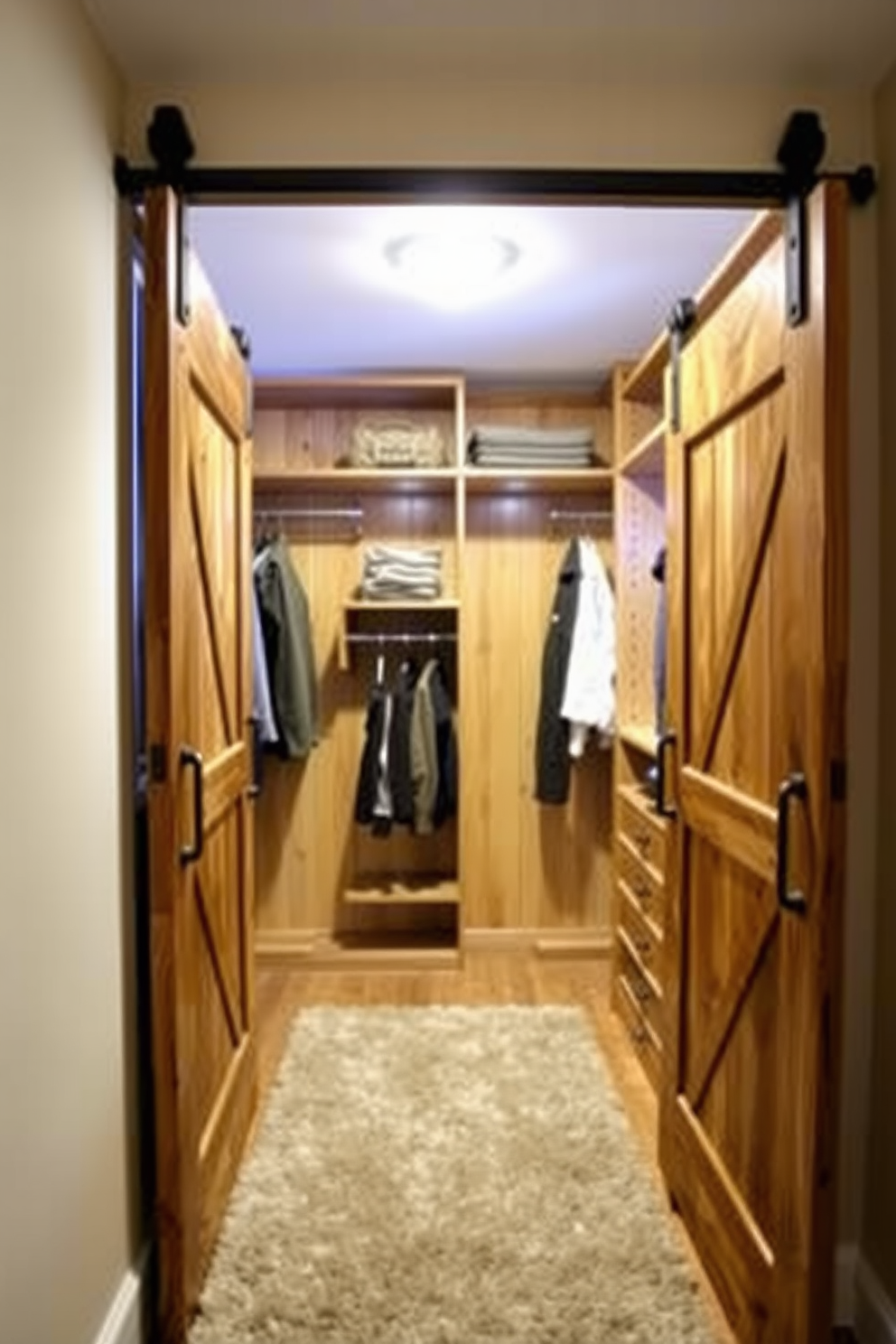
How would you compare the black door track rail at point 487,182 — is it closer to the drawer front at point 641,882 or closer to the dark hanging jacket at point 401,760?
the drawer front at point 641,882

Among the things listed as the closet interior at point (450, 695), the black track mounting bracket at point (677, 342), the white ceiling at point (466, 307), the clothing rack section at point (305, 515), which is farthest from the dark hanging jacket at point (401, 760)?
the black track mounting bracket at point (677, 342)

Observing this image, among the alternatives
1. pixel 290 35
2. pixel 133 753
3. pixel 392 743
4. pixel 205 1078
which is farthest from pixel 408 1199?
pixel 290 35

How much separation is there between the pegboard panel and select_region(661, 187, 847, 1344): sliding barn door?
1.12m

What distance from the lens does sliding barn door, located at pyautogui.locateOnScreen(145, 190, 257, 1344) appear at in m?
1.58

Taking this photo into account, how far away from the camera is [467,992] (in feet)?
11.0

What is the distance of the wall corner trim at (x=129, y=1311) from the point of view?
1.51 meters

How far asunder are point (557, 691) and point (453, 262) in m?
1.64

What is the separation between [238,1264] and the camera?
188 cm

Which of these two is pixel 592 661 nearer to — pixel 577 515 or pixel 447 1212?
pixel 577 515

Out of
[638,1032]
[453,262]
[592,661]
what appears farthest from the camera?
[592,661]

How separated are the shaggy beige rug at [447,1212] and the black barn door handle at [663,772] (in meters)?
0.87

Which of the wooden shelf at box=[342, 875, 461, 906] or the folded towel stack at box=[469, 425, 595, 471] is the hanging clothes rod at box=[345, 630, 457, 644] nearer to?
the folded towel stack at box=[469, 425, 595, 471]

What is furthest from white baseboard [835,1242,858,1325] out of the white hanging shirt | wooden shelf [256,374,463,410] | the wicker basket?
wooden shelf [256,374,463,410]

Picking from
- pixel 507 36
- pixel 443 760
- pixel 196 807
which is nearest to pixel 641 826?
pixel 443 760
